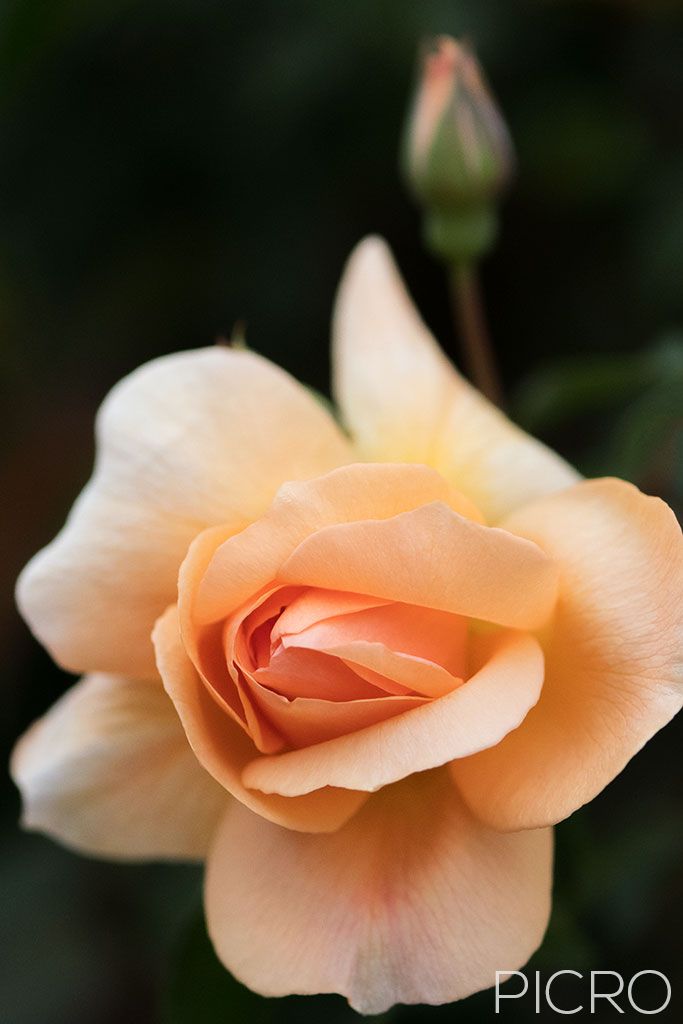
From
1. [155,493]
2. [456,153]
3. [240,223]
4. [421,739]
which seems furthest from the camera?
[240,223]

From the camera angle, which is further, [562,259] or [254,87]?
[562,259]

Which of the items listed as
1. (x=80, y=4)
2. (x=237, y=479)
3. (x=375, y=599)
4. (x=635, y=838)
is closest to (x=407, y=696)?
(x=375, y=599)

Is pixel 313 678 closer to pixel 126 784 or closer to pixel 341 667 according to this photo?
pixel 341 667

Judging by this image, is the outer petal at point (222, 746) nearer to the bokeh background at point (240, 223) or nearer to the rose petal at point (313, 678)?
the rose petal at point (313, 678)

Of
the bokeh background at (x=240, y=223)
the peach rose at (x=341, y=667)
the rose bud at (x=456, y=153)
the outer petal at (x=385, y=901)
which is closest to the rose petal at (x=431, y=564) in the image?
the peach rose at (x=341, y=667)

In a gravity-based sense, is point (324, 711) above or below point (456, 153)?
below

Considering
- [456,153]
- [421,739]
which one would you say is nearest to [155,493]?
[421,739]

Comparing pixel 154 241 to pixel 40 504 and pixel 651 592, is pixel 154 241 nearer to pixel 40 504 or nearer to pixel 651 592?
pixel 40 504
